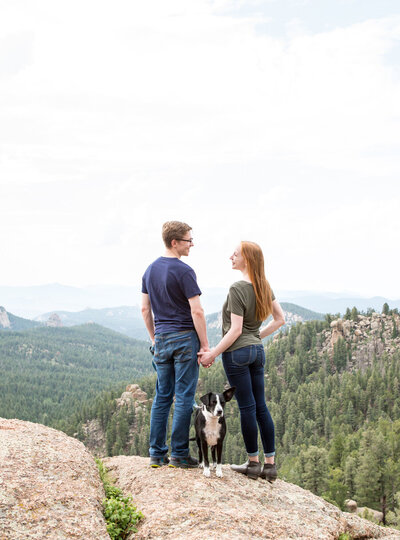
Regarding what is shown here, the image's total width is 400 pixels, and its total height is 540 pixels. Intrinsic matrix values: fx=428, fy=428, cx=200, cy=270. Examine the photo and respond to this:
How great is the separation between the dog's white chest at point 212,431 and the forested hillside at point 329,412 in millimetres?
49513

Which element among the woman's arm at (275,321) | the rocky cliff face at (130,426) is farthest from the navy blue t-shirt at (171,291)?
the rocky cliff face at (130,426)

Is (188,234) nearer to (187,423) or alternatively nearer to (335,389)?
(187,423)

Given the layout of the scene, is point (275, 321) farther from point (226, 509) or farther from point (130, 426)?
point (130, 426)

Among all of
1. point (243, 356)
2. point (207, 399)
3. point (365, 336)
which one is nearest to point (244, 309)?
point (243, 356)

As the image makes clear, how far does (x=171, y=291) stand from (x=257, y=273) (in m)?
1.62

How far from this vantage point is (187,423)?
802 centimetres

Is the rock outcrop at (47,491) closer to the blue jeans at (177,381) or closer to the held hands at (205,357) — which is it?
the blue jeans at (177,381)

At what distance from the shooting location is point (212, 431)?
25.1ft

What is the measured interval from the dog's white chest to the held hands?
39.2 inches

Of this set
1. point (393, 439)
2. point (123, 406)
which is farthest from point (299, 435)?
point (123, 406)

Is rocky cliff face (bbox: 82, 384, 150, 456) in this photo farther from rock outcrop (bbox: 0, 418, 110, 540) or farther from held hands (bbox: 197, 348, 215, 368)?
held hands (bbox: 197, 348, 215, 368)

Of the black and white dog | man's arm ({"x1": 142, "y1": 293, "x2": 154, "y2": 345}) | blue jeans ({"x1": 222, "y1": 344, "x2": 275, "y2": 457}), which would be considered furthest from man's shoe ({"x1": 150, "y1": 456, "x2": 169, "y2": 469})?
man's arm ({"x1": 142, "y1": 293, "x2": 154, "y2": 345})

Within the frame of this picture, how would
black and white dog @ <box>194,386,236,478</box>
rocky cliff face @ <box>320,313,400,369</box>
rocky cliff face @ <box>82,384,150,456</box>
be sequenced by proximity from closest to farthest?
1. black and white dog @ <box>194,386,236,478</box>
2. rocky cliff face @ <box>82,384,150,456</box>
3. rocky cliff face @ <box>320,313,400,369</box>

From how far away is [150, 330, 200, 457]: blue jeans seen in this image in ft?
26.0
